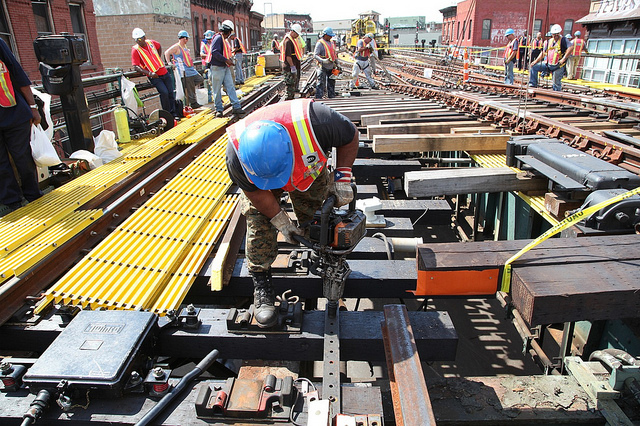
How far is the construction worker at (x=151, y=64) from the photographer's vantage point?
823 centimetres

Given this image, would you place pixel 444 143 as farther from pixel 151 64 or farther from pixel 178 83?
pixel 178 83

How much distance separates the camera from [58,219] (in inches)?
146

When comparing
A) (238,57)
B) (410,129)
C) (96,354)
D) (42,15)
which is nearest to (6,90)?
(96,354)

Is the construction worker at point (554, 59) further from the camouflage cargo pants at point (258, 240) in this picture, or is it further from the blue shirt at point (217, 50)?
the camouflage cargo pants at point (258, 240)

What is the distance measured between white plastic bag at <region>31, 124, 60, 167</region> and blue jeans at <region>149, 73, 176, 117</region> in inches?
165

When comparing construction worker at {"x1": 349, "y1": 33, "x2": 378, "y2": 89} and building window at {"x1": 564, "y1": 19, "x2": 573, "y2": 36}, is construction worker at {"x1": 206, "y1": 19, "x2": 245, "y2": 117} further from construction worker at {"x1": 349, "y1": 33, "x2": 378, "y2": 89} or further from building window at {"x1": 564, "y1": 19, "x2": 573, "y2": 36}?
building window at {"x1": 564, "y1": 19, "x2": 573, "y2": 36}

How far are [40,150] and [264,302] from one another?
3.56 metres

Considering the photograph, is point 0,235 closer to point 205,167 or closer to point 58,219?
point 58,219

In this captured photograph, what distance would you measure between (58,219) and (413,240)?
3.13 m

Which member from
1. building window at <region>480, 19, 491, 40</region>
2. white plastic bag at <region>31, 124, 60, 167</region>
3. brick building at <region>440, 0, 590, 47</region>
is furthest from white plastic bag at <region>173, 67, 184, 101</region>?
building window at <region>480, 19, 491, 40</region>

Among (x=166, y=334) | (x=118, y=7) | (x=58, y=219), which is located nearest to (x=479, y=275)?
(x=166, y=334)

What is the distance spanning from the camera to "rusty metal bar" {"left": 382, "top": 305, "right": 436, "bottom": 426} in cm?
194

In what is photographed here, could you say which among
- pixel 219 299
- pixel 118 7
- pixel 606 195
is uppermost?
pixel 118 7

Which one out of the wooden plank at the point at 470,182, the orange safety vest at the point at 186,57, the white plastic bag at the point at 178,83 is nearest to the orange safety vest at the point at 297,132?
the wooden plank at the point at 470,182
